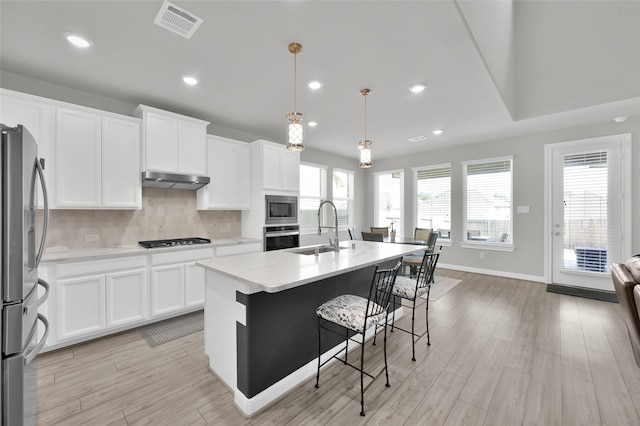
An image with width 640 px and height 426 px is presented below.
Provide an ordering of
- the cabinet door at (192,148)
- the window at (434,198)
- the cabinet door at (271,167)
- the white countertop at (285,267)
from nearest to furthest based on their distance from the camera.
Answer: the white countertop at (285,267) → the cabinet door at (192,148) → the cabinet door at (271,167) → the window at (434,198)

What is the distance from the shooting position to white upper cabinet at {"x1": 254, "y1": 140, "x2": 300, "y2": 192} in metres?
4.24

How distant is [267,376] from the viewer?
1.85 metres

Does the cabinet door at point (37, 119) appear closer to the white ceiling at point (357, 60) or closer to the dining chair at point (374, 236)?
the white ceiling at point (357, 60)

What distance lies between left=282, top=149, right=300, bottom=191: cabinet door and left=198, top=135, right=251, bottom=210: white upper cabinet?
578 mm

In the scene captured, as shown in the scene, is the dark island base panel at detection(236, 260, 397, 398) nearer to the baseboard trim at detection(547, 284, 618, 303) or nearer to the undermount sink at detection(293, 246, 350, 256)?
the undermount sink at detection(293, 246, 350, 256)

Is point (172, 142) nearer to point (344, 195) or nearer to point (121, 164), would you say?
point (121, 164)

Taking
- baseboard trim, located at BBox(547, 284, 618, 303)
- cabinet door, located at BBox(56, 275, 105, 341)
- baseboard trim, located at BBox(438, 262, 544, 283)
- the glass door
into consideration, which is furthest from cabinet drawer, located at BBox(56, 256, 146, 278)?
the glass door

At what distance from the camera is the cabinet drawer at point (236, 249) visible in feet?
12.0

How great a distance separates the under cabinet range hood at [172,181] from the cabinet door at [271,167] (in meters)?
0.88

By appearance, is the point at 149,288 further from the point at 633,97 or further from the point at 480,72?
the point at 633,97

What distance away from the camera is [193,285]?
11.0 ft

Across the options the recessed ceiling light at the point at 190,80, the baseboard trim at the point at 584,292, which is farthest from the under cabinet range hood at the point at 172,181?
the baseboard trim at the point at 584,292

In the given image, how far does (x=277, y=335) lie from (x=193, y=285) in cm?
195

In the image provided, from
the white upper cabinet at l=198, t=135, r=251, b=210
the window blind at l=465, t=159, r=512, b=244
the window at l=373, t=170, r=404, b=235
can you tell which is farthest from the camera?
the window at l=373, t=170, r=404, b=235
